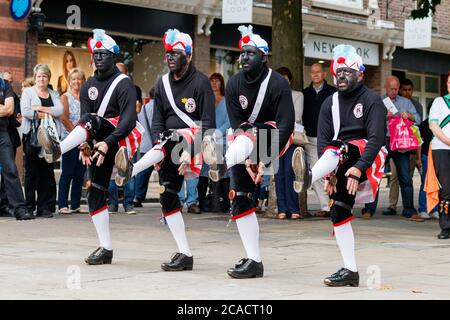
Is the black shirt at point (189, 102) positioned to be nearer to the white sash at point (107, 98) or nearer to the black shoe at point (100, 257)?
the white sash at point (107, 98)

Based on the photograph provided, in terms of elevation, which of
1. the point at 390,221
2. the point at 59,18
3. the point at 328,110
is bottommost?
the point at 390,221

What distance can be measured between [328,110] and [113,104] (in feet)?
6.85

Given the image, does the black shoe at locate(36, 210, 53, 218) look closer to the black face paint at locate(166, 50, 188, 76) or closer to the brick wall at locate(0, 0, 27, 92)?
the black face paint at locate(166, 50, 188, 76)

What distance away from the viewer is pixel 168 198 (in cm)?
903

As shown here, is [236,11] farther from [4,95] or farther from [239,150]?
[239,150]

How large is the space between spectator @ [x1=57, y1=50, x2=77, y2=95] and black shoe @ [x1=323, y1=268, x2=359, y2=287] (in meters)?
14.1

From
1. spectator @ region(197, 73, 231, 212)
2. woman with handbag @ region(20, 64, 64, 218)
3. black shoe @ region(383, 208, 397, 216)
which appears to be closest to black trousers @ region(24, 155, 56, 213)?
woman with handbag @ region(20, 64, 64, 218)

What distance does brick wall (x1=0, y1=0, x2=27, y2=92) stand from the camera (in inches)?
781

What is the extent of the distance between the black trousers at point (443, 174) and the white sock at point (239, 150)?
4.33 metres

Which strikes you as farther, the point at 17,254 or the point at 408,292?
the point at 17,254

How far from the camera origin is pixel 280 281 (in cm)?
831

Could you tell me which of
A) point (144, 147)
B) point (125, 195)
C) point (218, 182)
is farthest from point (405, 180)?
point (125, 195)
